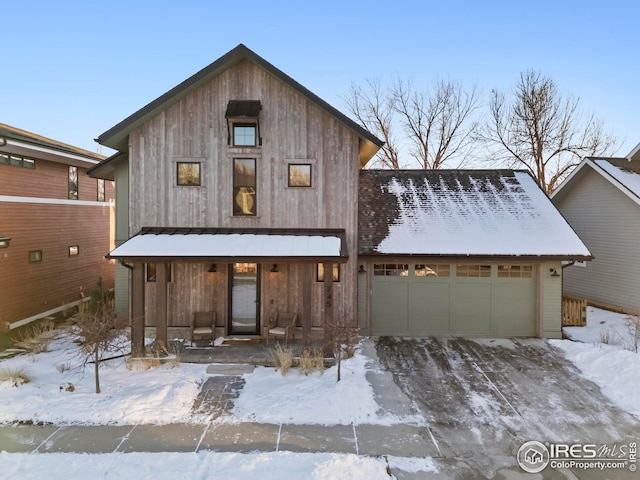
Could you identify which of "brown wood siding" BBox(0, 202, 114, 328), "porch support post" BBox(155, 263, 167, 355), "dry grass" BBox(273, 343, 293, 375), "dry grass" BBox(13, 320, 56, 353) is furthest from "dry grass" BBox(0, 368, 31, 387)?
"brown wood siding" BBox(0, 202, 114, 328)

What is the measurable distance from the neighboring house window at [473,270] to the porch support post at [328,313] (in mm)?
4582

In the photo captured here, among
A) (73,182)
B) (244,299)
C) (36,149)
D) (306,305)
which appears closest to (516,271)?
(306,305)

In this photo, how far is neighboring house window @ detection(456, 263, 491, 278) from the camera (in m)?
11.4

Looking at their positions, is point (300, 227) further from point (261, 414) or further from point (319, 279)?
point (261, 414)

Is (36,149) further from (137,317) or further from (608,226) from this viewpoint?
(608,226)

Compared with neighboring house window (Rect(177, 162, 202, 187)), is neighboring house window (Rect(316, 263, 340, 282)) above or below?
below

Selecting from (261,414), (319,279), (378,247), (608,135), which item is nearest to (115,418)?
(261,414)

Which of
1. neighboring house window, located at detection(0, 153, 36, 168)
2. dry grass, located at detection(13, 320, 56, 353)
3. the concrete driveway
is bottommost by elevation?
the concrete driveway

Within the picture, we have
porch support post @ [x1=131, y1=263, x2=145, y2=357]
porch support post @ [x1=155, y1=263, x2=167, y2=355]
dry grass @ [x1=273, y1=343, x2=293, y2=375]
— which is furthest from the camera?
porch support post @ [x1=155, y1=263, x2=167, y2=355]

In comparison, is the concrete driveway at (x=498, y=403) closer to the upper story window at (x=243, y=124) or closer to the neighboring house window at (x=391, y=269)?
the neighboring house window at (x=391, y=269)

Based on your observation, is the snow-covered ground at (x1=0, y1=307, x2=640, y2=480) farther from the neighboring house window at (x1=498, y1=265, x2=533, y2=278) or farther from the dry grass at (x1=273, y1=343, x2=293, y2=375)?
the neighboring house window at (x1=498, y1=265, x2=533, y2=278)

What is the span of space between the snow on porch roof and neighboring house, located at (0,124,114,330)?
4.86 metres

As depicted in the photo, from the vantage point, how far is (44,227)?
13.8 meters

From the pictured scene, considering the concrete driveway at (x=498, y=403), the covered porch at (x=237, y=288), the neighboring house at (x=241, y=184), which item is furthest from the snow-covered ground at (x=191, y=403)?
the neighboring house at (x=241, y=184)
